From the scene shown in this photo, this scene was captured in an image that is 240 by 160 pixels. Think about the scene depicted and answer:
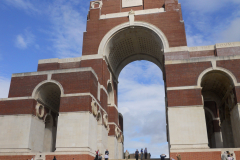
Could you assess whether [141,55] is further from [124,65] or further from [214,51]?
[214,51]

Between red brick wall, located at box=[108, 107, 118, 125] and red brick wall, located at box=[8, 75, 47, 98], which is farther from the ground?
red brick wall, located at box=[8, 75, 47, 98]

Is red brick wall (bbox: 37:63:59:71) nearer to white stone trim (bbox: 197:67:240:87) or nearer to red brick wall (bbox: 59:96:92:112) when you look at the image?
red brick wall (bbox: 59:96:92:112)

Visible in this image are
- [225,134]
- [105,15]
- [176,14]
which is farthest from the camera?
[105,15]

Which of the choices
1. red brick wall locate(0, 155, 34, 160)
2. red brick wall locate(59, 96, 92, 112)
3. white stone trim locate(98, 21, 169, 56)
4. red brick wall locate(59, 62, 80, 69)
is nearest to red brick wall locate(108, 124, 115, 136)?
red brick wall locate(59, 62, 80, 69)

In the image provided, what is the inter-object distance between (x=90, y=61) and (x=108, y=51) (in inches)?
125

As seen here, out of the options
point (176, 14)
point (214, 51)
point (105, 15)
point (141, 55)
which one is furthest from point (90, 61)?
point (214, 51)

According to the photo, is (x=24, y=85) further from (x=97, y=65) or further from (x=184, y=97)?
(x=184, y=97)

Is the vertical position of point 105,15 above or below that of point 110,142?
above

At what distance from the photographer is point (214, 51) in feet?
93.4

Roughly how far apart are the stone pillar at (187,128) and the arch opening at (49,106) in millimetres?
12577

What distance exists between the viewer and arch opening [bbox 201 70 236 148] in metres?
24.2

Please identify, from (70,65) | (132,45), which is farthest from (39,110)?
(132,45)

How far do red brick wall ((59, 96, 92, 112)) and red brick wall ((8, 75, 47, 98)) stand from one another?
3752 millimetres

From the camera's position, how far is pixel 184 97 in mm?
23469
